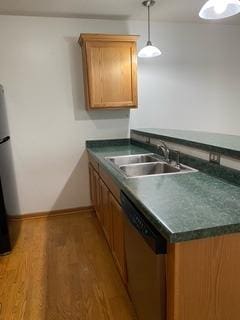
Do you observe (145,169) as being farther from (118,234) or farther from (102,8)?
(102,8)

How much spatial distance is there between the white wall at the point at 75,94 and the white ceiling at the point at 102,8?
0.43ft

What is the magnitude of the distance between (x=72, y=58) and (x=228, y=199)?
2631 millimetres

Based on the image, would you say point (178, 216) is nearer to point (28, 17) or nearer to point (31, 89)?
point (31, 89)

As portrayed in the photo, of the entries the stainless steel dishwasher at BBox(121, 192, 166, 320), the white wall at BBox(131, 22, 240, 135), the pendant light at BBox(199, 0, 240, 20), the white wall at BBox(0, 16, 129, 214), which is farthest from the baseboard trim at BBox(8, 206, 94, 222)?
the pendant light at BBox(199, 0, 240, 20)

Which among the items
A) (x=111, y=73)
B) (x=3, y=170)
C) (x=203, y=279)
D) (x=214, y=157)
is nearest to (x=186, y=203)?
(x=203, y=279)

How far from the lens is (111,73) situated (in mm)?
2982

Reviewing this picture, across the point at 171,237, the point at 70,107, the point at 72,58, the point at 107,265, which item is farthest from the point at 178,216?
the point at 72,58

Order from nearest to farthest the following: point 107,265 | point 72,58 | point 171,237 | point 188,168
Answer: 1. point 171,237
2. point 188,168
3. point 107,265
4. point 72,58

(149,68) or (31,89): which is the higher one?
(149,68)

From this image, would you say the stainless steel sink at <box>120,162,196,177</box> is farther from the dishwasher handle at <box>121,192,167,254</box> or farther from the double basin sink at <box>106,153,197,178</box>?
the dishwasher handle at <box>121,192,167,254</box>

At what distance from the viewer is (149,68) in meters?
3.38

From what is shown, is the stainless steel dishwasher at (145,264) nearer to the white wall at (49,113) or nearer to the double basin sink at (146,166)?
the double basin sink at (146,166)

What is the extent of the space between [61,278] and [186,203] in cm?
141

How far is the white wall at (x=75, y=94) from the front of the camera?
304 cm
